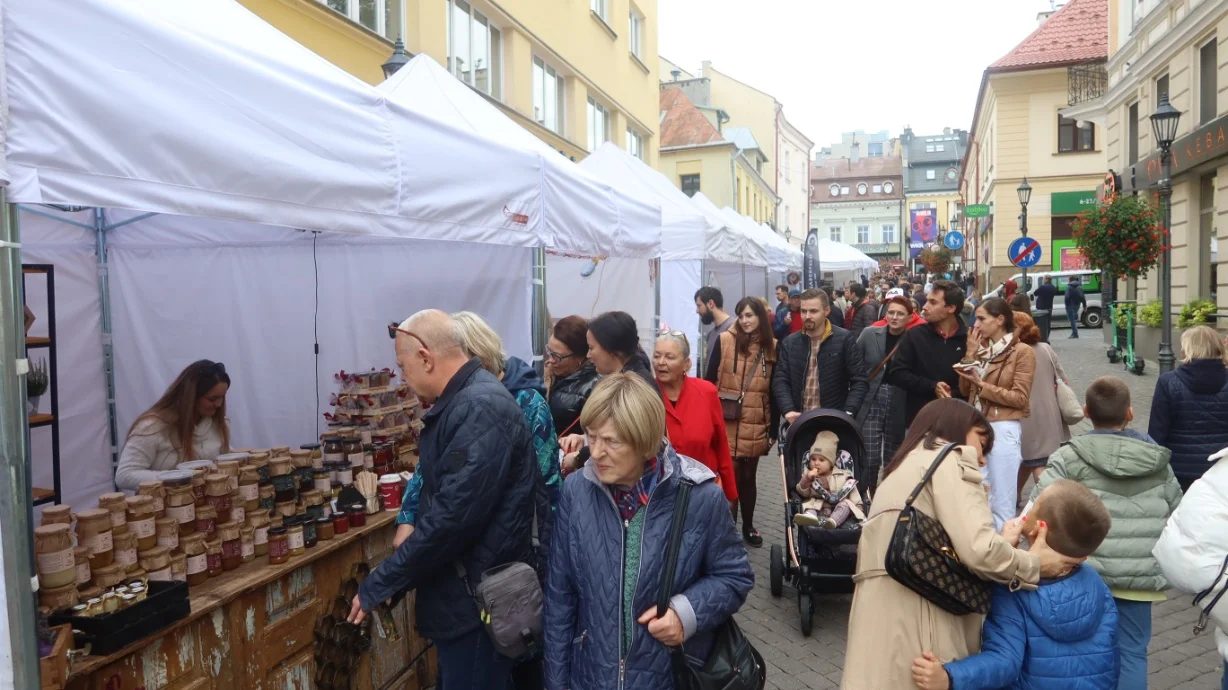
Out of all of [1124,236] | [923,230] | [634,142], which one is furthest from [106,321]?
[923,230]

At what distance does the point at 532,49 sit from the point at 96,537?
12.3 m

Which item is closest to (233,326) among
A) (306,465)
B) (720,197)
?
(306,465)

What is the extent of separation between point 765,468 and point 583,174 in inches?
194

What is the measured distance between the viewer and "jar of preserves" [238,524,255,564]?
10.8ft

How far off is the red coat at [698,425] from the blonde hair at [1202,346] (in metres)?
2.69

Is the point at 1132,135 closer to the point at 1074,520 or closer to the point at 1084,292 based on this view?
the point at 1084,292

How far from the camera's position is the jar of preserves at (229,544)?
320 cm

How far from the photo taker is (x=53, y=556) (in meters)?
2.54

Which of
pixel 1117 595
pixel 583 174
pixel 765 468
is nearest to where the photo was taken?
pixel 1117 595

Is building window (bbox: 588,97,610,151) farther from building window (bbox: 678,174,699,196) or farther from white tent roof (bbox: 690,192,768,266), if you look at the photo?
building window (bbox: 678,174,699,196)

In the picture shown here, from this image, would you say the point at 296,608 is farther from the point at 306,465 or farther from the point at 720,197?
the point at 720,197

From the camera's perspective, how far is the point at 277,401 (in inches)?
248

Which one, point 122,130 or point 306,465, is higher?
point 122,130

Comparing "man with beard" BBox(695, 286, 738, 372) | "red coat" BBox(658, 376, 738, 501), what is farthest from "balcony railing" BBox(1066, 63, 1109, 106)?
"red coat" BBox(658, 376, 738, 501)
